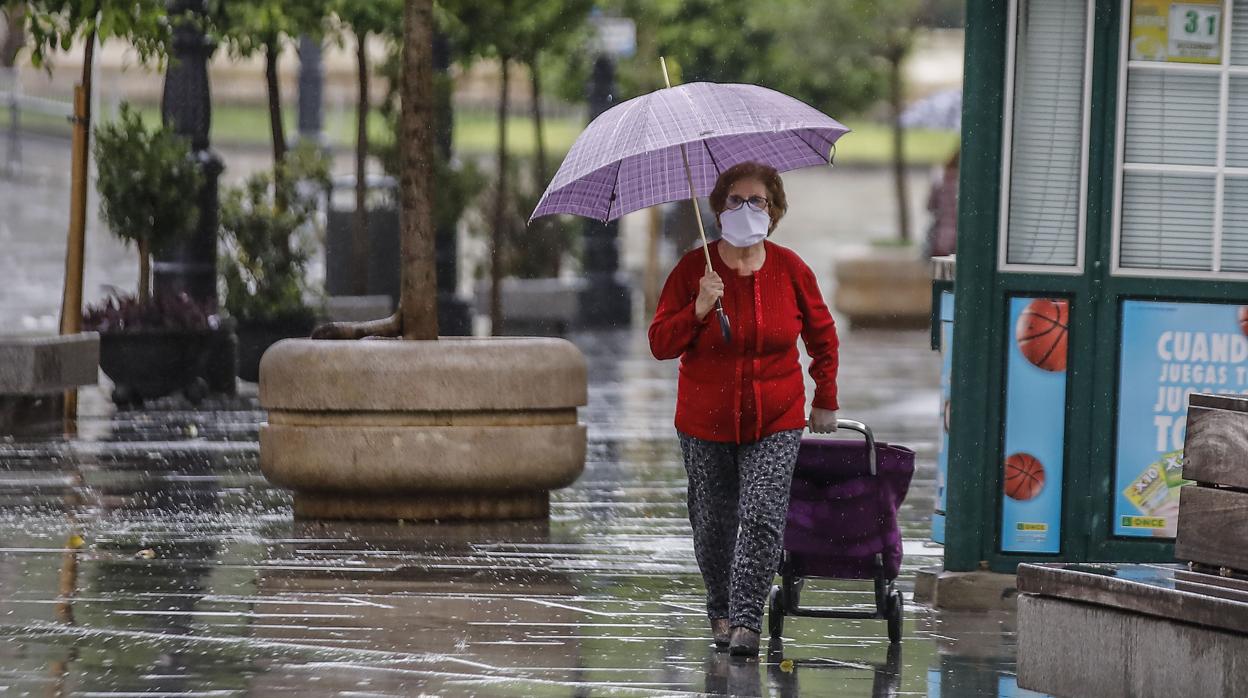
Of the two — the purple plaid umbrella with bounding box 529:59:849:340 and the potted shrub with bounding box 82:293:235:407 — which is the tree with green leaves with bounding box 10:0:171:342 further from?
the purple plaid umbrella with bounding box 529:59:849:340

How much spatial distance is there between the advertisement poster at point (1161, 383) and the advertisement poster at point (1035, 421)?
224 mm

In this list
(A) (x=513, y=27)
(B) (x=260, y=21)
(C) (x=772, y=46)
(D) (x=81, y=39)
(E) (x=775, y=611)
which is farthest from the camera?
(C) (x=772, y=46)

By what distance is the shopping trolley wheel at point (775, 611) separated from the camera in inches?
289

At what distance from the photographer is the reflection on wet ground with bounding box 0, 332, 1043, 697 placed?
6.61m

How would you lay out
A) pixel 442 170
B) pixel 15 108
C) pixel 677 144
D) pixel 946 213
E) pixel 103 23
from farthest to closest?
1. pixel 15 108
2. pixel 946 213
3. pixel 442 170
4. pixel 103 23
5. pixel 677 144

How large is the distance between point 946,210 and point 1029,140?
15998mm

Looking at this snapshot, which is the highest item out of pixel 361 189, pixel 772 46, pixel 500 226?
pixel 772 46

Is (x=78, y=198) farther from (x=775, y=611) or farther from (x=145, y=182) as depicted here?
(x=775, y=611)

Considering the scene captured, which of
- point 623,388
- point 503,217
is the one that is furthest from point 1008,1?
point 503,217

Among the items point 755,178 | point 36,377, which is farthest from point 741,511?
point 36,377

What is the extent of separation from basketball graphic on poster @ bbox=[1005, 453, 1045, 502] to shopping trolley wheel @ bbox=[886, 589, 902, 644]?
3.21ft

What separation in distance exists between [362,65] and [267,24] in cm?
213

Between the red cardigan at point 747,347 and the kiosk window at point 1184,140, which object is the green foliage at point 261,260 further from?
the red cardigan at point 747,347

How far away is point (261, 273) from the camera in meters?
16.0
